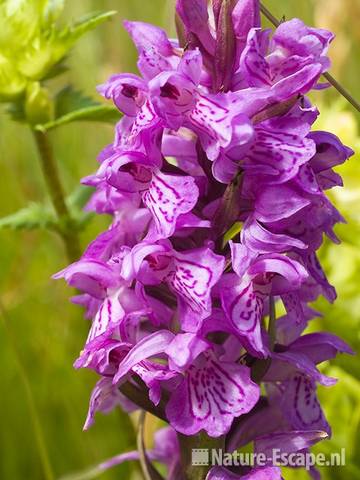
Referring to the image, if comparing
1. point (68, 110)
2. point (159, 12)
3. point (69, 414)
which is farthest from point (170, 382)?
point (159, 12)

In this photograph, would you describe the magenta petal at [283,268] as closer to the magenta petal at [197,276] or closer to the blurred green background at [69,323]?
the magenta petal at [197,276]

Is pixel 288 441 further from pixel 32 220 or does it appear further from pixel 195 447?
pixel 32 220

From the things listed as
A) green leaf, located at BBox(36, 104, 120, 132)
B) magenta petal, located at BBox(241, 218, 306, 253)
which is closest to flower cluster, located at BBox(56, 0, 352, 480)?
magenta petal, located at BBox(241, 218, 306, 253)

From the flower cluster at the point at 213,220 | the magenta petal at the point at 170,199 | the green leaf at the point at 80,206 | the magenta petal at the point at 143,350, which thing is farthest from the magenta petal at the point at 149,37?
the green leaf at the point at 80,206

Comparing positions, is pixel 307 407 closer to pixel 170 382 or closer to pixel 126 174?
pixel 170 382

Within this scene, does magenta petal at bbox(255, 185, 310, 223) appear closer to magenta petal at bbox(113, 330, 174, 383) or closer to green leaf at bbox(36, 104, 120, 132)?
magenta petal at bbox(113, 330, 174, 383)
